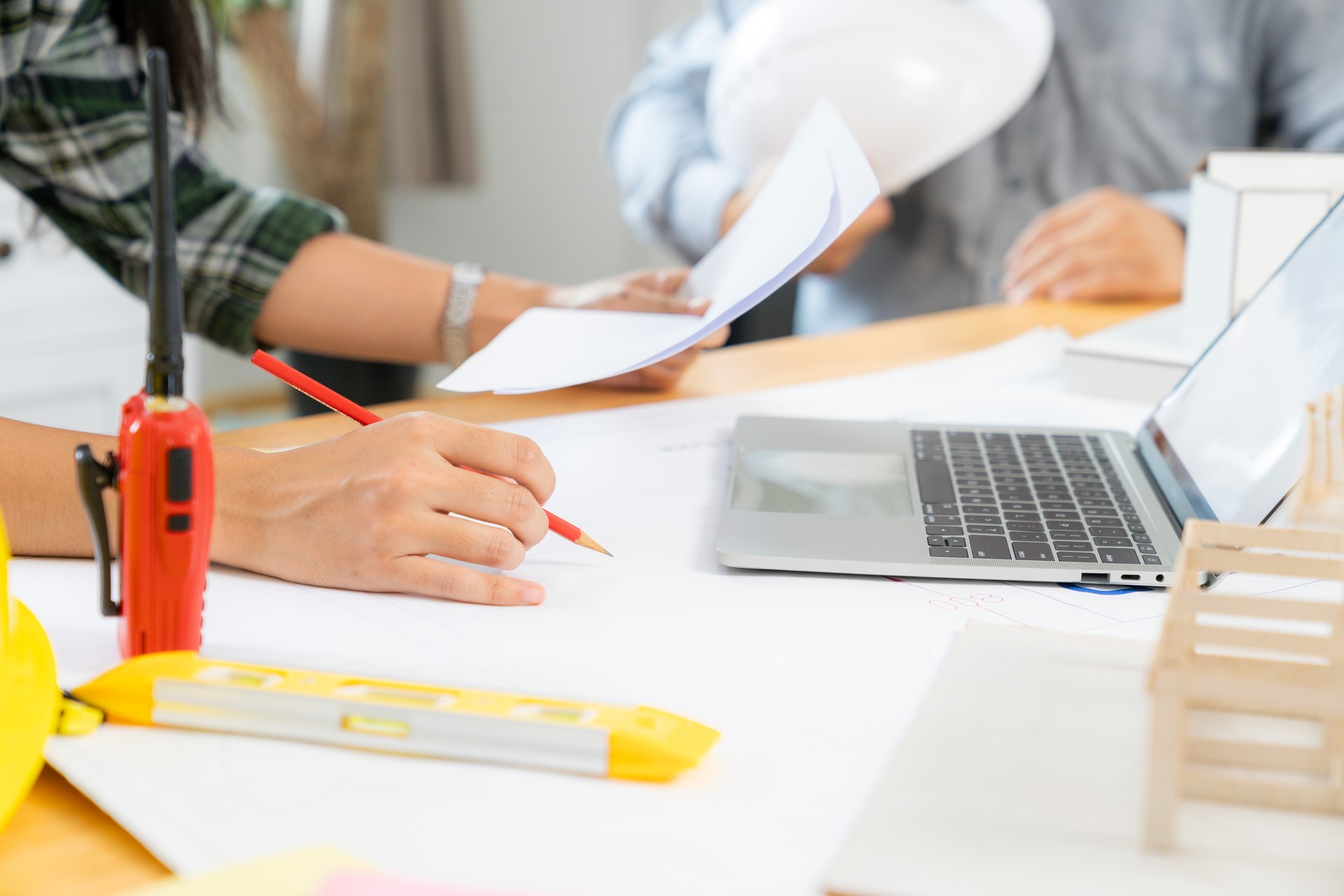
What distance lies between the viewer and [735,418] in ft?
2.65

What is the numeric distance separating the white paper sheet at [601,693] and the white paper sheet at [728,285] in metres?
0.07

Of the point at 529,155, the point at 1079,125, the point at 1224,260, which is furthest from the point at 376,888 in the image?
the point at 529,155

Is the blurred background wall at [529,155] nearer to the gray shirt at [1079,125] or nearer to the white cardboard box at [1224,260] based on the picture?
the gray shirt at [1079,125]

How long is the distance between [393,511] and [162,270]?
0.16 m

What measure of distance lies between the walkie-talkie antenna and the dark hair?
21.9 inches

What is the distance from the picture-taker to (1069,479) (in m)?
0.64

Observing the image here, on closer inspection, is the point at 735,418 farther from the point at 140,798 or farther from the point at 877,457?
the point at 140,798

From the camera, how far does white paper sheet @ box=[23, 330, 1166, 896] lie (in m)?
0.33

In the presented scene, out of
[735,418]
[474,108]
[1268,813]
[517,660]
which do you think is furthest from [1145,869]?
[474,108]

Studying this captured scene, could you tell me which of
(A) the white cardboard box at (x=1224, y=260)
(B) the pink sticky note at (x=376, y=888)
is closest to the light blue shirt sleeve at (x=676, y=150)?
(A) the white cardboard box at (x=1224, y=260)

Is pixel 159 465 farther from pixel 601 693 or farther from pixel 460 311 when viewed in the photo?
pixel 460 311

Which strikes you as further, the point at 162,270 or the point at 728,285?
the point at 728,285

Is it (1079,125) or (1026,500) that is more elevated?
(1079,125)

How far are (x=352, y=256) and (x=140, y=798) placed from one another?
0.65 meters
